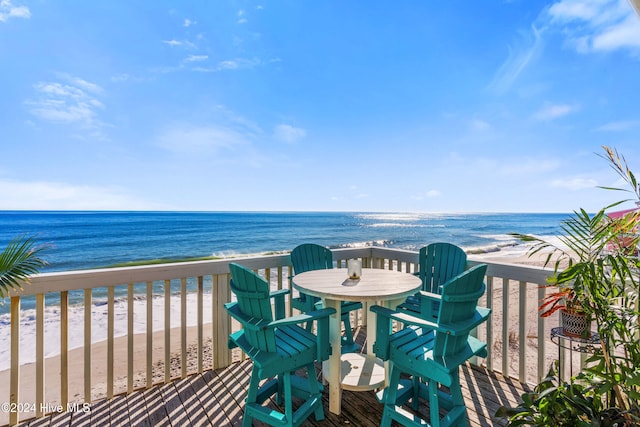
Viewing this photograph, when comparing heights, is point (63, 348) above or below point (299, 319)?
below

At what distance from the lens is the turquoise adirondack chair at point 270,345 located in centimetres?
159

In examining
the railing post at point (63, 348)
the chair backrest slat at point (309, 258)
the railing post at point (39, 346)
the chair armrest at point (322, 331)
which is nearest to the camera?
the chair armrest at point (322, 331)

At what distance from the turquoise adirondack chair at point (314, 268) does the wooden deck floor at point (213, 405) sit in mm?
630

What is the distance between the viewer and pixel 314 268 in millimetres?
2979

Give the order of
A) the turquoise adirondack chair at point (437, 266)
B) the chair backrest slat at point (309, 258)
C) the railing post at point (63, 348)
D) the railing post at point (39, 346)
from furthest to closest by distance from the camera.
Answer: the chair backrest slat at point (309, 258) < the turquoise adirondack chair at point (437, 266) < the railing post at point (63, 348) < the railing post at point (39, 346)

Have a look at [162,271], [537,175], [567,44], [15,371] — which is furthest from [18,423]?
[537,175]

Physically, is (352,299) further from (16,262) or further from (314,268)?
(16,262)

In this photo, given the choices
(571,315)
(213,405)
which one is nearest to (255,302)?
(213,405)

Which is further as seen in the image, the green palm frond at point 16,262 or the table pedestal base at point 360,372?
the table pedestal base at point 360,372

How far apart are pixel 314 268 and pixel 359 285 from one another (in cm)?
94

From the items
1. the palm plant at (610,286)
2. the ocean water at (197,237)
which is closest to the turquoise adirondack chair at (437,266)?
the palm plant at (610,286)

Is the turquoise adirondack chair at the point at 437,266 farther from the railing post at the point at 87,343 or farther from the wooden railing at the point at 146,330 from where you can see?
the railing post at the point at 87,343

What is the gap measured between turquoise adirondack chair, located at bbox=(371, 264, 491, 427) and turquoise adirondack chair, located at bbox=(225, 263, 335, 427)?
1.29 ft

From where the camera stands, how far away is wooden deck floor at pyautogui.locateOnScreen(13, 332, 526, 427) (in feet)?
6.27
